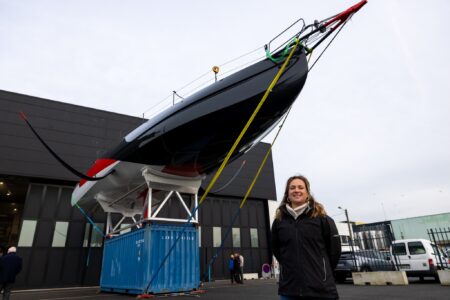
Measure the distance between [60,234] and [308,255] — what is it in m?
16.4

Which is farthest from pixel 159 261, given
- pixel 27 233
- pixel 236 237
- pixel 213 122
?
pixel 236 237

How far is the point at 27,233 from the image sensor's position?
15.0 metres

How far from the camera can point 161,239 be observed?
29.5 feet

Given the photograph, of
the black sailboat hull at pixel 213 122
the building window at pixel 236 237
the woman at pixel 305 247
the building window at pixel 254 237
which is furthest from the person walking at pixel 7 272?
the building window at pixel 254 237

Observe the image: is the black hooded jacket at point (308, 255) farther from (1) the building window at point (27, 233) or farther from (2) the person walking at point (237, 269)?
(1) the building window at point (27, 233)

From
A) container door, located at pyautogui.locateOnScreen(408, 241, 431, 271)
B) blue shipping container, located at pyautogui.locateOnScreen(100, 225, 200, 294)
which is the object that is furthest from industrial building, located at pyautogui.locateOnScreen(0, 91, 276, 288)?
container door, located at pyautogui.locateOnScreen(408, 241, 431, 271)

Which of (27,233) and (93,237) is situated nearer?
(27,233)

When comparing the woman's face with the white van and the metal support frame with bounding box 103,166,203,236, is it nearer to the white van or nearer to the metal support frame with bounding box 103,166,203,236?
the metal support frame with bounding box 103,166,203,236

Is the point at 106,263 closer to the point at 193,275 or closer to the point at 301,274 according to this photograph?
the point at 193,275

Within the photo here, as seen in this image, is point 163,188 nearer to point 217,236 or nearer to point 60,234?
point 60,234

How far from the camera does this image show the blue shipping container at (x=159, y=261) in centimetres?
855

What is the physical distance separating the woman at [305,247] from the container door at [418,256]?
12.4m

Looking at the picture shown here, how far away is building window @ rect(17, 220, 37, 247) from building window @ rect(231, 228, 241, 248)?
11897 millimetres

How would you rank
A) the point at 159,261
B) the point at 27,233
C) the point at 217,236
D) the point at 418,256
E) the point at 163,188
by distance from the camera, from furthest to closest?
1. the point at 217,236
2. the point at 27,233
3. the point at 418,256
4. the point at 163,188
5. the point at 159,261
